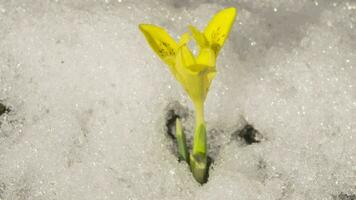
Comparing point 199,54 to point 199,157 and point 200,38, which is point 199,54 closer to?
point 200,38

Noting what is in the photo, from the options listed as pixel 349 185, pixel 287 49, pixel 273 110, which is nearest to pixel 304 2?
pixel 287 49

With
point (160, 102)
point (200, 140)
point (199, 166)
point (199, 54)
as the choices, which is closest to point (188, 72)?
point (199, 54)

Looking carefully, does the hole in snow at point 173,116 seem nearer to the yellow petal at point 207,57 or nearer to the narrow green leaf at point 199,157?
the narrow green leaf at point 199,157

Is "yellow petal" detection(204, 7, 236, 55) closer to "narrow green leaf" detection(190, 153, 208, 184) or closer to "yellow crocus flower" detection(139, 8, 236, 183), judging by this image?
"yellow crocus flower" detection(139, 8, 236, 183)

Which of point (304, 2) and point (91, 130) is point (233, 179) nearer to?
point (91, 130)

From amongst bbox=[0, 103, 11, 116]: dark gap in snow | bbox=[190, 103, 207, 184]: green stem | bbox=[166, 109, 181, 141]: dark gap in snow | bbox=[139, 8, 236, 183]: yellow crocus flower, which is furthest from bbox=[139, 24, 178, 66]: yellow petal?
bbox=[0, 103, 11, 116]: dark gap in snow

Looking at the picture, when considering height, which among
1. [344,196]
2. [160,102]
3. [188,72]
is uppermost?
[188,72]
